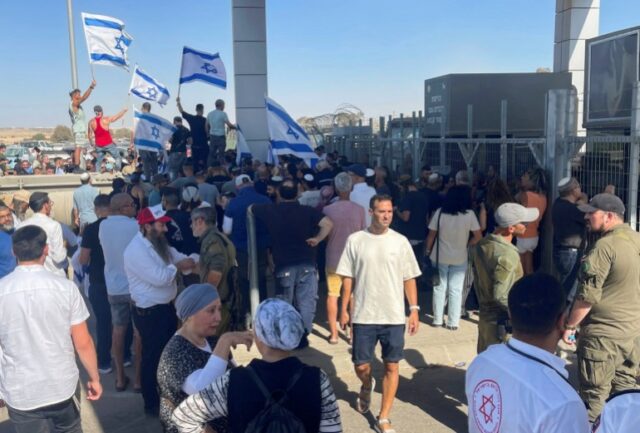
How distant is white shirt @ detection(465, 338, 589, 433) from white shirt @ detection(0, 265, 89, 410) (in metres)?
2.63

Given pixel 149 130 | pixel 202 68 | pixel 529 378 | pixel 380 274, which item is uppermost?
pixel 202 68

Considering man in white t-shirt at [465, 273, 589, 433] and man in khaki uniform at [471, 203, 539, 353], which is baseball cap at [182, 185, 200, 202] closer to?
man in khaki uniform at [471, 203, 539, 353]

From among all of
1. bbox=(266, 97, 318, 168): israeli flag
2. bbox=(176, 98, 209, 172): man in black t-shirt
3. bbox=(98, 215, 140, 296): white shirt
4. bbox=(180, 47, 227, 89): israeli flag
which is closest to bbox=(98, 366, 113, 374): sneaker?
bbox=(98, 215, 140, 296): white shirt

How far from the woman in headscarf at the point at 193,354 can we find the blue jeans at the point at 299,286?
277 cm

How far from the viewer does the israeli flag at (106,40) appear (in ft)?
47.1

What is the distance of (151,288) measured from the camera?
518 centimetres

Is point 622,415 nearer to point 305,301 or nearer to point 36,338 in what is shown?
point 36,338

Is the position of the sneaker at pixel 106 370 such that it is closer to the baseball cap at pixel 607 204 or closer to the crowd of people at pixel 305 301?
the crowd of people at pixel 305 301

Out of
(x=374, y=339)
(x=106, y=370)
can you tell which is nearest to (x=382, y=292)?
(x=374, y=339)

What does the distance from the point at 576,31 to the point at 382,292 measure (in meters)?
14.0

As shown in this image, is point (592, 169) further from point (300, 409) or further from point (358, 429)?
point (300, 409)

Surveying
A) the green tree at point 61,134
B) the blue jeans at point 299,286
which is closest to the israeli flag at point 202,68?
the blue jeans at point 299,286

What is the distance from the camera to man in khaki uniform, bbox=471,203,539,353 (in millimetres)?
4852

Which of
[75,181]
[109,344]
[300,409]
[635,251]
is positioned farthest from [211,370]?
[75,181]
